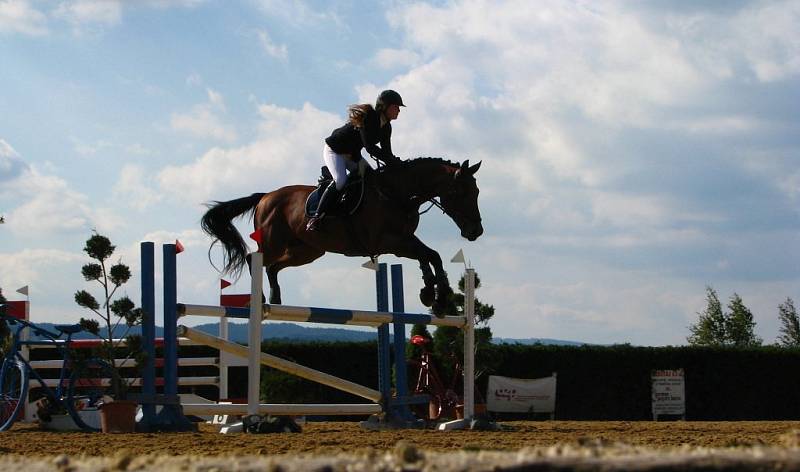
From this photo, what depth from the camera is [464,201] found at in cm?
634

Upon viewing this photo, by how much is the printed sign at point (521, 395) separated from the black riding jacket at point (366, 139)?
732 centimetres

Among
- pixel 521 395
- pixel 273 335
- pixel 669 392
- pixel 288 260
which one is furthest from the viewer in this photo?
pixel 273 335

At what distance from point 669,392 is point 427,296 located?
941 centimetres

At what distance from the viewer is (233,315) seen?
591cm

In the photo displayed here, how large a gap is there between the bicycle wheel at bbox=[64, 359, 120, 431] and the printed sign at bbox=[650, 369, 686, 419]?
31.1 ft

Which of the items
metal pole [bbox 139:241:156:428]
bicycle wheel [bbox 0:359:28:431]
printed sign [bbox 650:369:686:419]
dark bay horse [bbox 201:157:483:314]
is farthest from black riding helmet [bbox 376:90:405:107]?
printed sign [bbox 650:369:686:419]

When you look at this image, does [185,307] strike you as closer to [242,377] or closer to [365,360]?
[242,377]

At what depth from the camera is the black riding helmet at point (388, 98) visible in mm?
6297

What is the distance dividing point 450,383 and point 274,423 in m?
3.71

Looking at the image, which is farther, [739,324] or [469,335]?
[739,324]

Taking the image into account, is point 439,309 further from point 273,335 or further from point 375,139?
point 273,335

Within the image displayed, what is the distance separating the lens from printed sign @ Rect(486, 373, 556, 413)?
13328 millimetres

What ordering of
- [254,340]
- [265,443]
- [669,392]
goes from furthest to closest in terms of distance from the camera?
[669,392] < [254,340] < [265,443]

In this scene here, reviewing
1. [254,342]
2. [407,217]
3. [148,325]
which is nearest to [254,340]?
[254,342]
